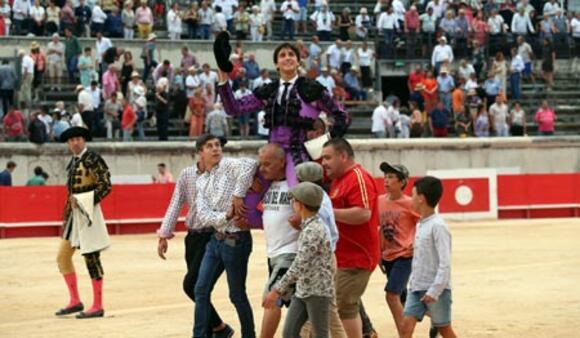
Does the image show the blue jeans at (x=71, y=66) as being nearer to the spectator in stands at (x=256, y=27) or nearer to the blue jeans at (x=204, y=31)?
the blue jeans at (x=204, y=31)

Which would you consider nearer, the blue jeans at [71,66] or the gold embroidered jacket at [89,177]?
the gold embroidered jacket at [89,177]

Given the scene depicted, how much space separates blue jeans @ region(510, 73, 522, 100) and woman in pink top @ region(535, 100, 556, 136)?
134cm

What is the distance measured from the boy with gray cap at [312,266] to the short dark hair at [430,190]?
0.99 metres

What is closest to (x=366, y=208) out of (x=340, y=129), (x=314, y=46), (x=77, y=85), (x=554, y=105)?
(x=340, y=129)

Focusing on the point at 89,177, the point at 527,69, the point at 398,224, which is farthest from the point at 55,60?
the point at 398,224

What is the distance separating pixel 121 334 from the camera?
14.2 metres

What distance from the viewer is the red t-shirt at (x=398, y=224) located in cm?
→ 1312

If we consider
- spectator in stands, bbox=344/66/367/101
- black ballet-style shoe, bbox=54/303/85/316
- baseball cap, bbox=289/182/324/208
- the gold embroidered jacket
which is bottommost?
black ballet-style shoe, bbox=54/303/85/316

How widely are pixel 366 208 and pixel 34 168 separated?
21408 millimetres

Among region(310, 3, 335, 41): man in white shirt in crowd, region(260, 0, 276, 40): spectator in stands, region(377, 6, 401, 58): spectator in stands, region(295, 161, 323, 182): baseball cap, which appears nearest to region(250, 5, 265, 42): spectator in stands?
region(260, 0, 276, 40): spectator in stands

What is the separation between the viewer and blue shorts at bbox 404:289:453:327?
37.2 feet

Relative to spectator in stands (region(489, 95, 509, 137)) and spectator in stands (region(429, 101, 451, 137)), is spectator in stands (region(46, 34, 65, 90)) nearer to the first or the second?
spectator in stands (region(429, 101, 451, 137))

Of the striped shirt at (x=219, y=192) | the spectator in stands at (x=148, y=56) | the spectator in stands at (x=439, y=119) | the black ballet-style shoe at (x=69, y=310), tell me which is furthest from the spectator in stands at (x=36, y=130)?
the striped shirt at (x=219, y=192)

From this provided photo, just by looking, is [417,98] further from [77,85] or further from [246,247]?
[246,247]
